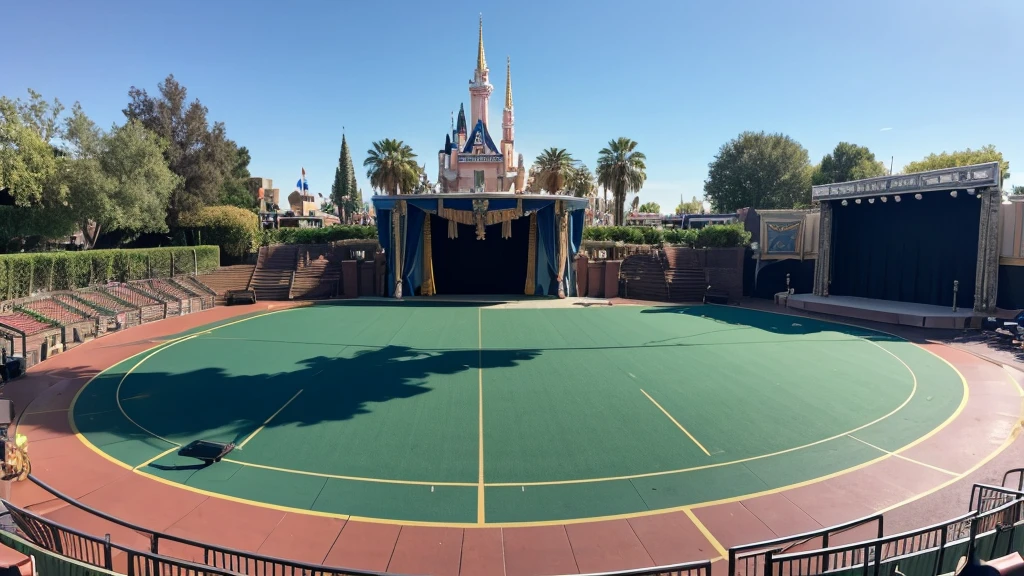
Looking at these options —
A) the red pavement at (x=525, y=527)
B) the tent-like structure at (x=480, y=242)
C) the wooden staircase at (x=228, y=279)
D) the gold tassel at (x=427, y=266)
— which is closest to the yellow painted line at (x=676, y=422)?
the red pavement at (x=525, y=527)

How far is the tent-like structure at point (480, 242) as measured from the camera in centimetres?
3316

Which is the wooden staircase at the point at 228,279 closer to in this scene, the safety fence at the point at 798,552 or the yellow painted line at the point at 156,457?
the yellow painted line at the point at 156,457

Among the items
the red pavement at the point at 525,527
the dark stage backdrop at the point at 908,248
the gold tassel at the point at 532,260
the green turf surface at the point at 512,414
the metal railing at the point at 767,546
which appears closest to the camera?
the metal railing at the point at 767,546

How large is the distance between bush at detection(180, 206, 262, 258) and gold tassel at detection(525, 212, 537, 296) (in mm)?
22114

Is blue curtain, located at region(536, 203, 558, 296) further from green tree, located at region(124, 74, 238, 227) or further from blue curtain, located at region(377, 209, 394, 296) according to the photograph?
green tree, located at region(124, 74, 238, 227)

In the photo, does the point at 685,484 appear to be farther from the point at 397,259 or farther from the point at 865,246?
the point at 865,246

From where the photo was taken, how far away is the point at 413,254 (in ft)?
114

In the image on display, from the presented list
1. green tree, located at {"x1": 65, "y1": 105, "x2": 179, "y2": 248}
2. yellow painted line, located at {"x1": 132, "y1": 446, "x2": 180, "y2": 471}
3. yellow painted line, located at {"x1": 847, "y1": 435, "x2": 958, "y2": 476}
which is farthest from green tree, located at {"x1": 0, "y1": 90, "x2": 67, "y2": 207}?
yellow painted line, located at {"x1": 847, "y1": 435, "x2": 958, "y2": 476}

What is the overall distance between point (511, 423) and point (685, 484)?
443cm

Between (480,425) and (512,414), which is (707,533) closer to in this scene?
(480,425)

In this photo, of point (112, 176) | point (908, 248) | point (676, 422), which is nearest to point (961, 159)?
point (908, 248)

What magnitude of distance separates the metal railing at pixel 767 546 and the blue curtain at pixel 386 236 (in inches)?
1174

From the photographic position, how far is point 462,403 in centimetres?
1418

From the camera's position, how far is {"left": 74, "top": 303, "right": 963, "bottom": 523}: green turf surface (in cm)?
972
